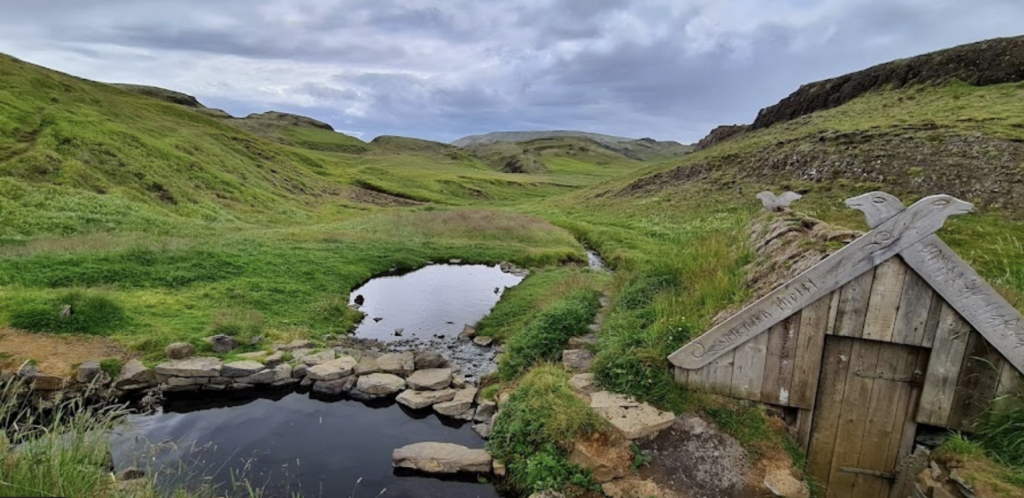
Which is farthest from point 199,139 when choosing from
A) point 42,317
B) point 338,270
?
point 42,317

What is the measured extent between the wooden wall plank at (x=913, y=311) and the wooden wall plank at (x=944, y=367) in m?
0.17

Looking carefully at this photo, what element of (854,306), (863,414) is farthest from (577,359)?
(854,306)

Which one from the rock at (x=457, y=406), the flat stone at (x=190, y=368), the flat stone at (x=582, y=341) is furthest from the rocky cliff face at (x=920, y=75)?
the flat stone at (x=190, y=368)

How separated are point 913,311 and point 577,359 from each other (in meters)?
5.80

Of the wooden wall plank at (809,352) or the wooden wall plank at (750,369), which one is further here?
the wooden wall plank at (750,369)

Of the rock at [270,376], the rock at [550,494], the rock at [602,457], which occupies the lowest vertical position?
the rock at [270,376]

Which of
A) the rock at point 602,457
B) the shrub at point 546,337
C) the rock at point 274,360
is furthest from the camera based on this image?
the rock at point 274,360

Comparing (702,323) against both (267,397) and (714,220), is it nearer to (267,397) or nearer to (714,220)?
(267,397)

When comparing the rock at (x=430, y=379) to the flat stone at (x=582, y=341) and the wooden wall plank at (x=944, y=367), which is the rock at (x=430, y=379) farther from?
the wooden wall plank at (x=944, y=367)

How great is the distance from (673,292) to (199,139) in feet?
187

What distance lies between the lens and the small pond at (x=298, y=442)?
885cm

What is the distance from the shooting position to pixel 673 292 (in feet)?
38.7

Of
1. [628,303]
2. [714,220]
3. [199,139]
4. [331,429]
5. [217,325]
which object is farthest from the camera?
[199,139]

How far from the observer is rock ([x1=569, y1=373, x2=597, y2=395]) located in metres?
8.95
